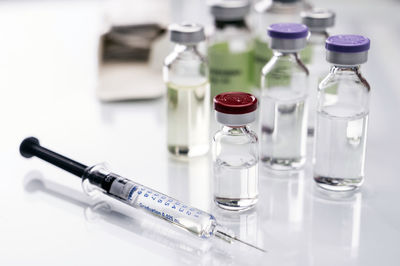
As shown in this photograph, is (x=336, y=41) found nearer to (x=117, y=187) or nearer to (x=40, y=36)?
(x=117, y=187)

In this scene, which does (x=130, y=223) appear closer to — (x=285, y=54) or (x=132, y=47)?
(x=285, y=54)

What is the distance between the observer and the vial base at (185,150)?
1360mm

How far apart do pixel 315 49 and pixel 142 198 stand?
1.96ft

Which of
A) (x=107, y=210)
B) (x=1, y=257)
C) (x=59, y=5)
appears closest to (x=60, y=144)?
(x=107, y=210)

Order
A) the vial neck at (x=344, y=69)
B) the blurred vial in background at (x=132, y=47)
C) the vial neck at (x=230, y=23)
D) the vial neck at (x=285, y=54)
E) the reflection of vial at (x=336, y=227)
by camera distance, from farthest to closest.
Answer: the blurred vial in background at (x=132, y=47) → the vial neck at (x=230, y=23) → the vial neck at (x=285, y=54) → the vial neck at (x=344, y=69) → the reflection of vial at (x=336, y=227)

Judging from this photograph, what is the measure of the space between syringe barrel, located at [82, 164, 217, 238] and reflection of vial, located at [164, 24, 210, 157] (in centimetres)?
20

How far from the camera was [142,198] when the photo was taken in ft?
3.76

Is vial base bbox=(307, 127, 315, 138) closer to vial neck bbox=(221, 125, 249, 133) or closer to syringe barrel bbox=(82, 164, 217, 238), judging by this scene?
vial neck bbox=(221, 125, 249, 133)

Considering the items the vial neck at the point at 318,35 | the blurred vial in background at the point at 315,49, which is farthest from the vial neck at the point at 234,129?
the vial neck at the point at 318,35

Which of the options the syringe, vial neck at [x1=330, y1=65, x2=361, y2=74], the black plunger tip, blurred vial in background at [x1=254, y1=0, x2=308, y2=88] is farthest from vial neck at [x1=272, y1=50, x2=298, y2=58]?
the black plunger tip

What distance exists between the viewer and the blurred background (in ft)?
3.56

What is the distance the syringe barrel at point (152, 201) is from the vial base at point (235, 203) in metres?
0.09

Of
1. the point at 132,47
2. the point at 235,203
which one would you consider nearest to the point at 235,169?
the point at 235,203

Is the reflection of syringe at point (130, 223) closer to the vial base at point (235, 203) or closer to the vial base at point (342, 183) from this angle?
the vial base at point (235, 203)
